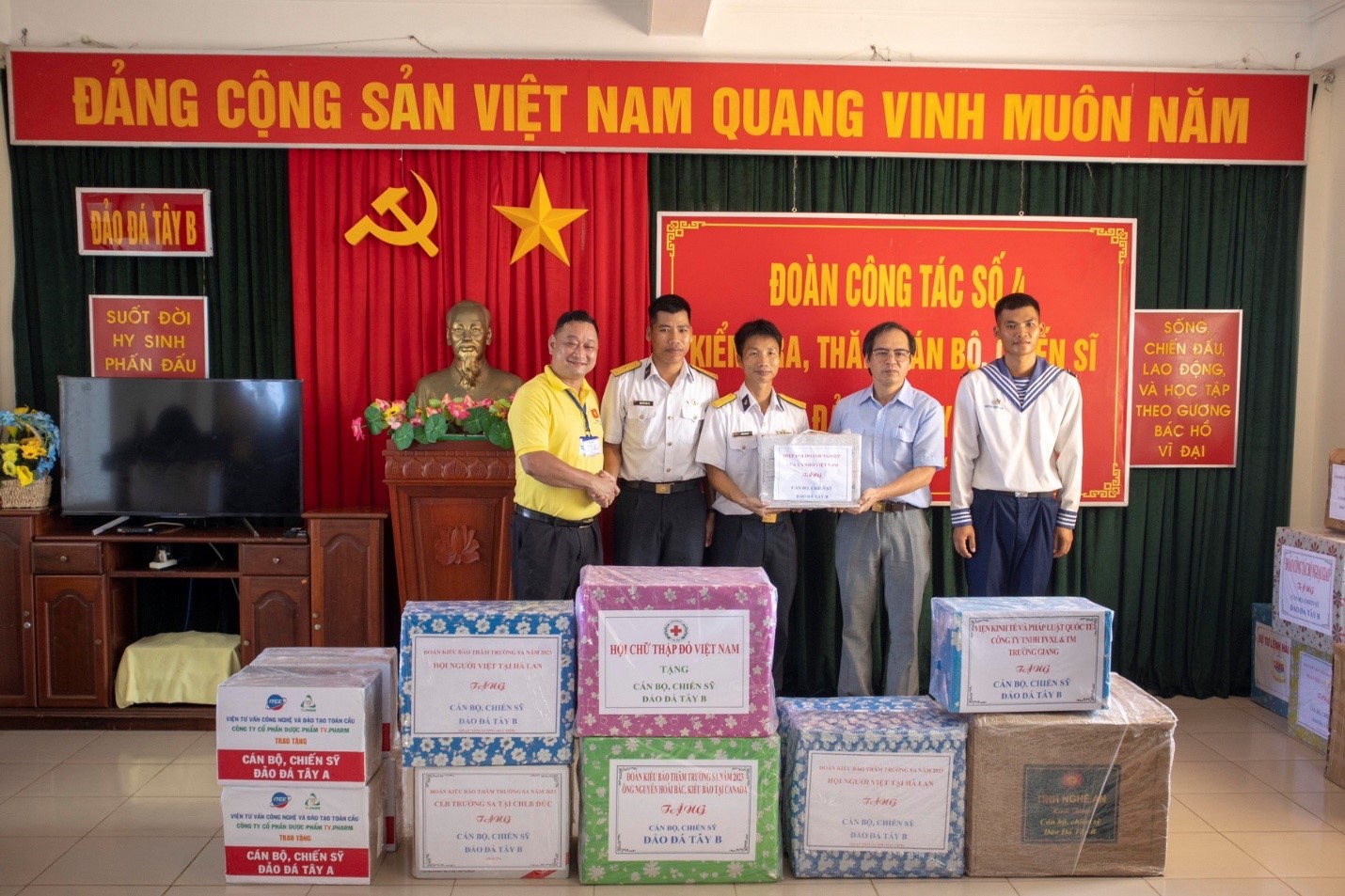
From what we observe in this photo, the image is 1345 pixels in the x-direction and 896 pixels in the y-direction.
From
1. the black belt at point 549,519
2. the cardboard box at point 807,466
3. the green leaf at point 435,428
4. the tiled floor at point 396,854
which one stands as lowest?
the tiled floor at point 396,854

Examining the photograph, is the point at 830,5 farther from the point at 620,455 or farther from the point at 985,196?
the point at 620,455

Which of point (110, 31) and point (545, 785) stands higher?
point (110, 31)

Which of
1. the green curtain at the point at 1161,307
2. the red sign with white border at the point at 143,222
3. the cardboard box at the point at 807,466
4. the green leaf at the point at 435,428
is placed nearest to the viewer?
the cardboard box at the point at 807,466

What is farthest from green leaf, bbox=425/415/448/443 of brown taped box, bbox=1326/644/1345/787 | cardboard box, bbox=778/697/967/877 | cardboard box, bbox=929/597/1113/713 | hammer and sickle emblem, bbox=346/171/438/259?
brown taped box, bbox=1326/644/1345/787

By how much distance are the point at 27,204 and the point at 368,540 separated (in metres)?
2.15

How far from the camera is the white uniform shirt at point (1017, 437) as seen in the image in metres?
3.78

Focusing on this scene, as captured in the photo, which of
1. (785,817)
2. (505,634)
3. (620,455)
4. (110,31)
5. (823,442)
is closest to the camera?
(505,634)

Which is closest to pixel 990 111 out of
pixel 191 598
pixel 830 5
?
pixel 830 5

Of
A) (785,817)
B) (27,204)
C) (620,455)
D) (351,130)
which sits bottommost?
(785,817)

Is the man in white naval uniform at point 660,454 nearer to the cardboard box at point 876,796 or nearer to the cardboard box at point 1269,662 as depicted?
the cardboard box at point 876,796

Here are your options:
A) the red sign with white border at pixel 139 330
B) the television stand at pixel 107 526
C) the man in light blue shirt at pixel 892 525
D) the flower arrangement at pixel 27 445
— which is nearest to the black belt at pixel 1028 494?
the man in light blue shirt at pixel 892 525

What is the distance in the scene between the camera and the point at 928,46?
14.1ft

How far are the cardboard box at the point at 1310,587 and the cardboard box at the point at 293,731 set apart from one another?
361cm

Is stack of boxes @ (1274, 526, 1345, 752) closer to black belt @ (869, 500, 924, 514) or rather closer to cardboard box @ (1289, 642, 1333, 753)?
cardboard box @ (1289, 642, 1333, 753)
